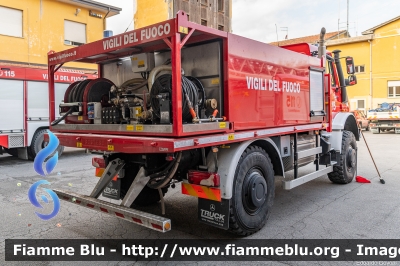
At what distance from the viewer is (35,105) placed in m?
11.2

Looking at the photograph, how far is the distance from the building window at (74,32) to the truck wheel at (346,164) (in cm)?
1741

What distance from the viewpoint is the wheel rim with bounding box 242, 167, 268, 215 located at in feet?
13.9

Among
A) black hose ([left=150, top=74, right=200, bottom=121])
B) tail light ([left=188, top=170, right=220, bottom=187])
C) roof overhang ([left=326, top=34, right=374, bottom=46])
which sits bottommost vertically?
tail light ([left=188, top=170, right=220, bottom=187])

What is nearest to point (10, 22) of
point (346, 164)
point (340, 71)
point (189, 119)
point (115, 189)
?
point (115, 189)

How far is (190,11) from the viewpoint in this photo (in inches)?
1275

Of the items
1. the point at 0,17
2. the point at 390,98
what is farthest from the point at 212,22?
the point at 0,17

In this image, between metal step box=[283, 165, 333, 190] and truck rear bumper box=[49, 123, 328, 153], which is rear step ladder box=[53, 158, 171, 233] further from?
metal step box=[283, 165, 333, 190]

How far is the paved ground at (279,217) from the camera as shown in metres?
4.43

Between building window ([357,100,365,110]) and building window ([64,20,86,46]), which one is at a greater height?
building window ([64,20,86,46])

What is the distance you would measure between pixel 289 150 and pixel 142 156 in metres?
2.58

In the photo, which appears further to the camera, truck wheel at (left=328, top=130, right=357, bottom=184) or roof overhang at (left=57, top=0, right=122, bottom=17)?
roof overhang at (left=57, top=0, right=122, bottom=17)

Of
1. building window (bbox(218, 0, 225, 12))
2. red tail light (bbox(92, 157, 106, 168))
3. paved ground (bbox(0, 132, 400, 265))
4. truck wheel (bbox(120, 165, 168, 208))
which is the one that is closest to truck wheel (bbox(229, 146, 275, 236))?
paved ground (bbox(0, 132, 400, 265))

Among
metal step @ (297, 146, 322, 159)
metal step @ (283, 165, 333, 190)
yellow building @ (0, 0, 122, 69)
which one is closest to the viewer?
metal step @ (283, 165, 333, 190)

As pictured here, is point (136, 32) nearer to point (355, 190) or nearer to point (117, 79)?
point (117, 79)
